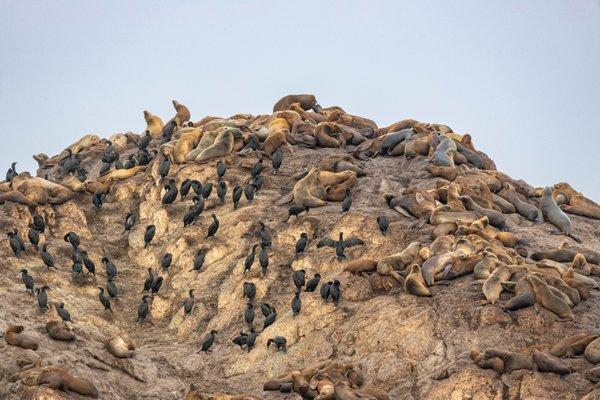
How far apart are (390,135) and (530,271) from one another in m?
12.1

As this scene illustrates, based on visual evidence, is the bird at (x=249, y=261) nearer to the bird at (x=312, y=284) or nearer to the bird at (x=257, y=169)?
the bird at (x=312, y=284)

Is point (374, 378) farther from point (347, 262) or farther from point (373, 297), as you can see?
point (347, 262)

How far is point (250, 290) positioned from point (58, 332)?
5.96 metres

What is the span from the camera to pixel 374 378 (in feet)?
77.4

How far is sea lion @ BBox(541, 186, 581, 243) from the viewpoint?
32031mm

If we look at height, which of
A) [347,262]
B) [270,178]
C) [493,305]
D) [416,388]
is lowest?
[416,388]

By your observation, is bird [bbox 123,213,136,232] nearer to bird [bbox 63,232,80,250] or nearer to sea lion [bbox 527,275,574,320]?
bird [bbox 63,232,80,250]

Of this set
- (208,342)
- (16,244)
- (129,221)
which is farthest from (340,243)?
(16,244)

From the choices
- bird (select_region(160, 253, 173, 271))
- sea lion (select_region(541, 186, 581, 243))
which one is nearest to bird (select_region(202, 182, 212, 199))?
bird (select_region(160, 253, 173, 271))

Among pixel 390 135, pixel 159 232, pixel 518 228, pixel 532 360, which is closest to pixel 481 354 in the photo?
pixel 532 360

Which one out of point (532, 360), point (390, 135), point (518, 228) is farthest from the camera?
point (390, 135)

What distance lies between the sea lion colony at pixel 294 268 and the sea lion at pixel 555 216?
58mm

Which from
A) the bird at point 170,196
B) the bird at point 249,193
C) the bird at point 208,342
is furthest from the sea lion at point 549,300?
the bird at point 170,196

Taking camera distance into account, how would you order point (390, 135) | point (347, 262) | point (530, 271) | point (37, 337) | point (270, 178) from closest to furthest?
1. point (37, 337)
2. point (530, 271)
3. point (347, 262)
4. point (270, 178)
5. point (390, 135)
